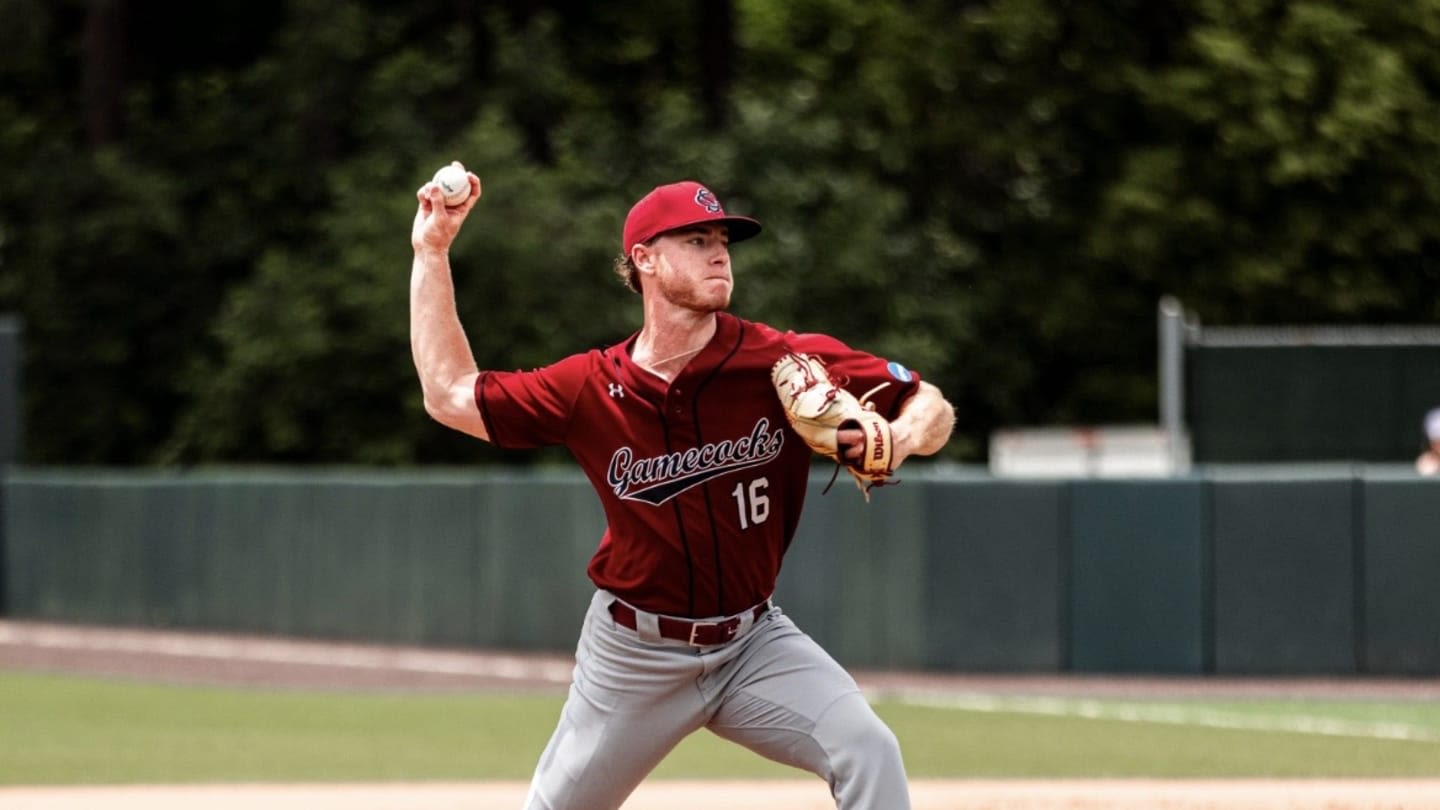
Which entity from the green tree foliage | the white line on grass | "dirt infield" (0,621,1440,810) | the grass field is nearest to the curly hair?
"dirt infield" (0,621,1440,810)

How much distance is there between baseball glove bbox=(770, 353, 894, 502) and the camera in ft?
16.6

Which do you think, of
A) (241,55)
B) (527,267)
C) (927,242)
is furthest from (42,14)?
(927,242)

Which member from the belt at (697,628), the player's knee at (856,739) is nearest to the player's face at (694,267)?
the belt at (697,628)

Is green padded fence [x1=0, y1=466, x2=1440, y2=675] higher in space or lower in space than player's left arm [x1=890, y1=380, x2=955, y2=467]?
lower

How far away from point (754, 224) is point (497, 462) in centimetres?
1783

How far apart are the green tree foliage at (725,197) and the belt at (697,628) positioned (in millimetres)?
16780

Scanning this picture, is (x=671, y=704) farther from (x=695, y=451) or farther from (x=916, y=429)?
(x=916, y=429)

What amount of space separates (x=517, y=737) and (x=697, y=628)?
22.4 ft

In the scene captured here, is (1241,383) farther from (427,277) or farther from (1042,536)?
(427,277)

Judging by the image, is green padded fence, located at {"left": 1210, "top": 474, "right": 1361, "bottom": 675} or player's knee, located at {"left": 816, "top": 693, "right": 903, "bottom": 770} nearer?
player's knee, located at {"left": 816, "top": 693, "right": 903, "bottom": 770}

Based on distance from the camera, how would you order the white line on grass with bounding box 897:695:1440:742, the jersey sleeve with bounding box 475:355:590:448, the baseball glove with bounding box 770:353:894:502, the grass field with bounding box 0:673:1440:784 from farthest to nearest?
1. the white line on grass with bounding box 897:695:1440:742
2. the grass field with bounding box 0:673:1440:784
3. the jersey sleeve with bounding box 475:355:590:448
4. the baseball glove with bounding box 770:353:894:502

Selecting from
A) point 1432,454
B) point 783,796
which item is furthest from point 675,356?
point 1432,454

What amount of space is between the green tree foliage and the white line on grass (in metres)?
9.07

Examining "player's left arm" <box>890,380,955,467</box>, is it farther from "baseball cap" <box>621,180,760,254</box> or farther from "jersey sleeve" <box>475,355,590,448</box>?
"jersey sleeve" <box>475,355,590,448</box>
